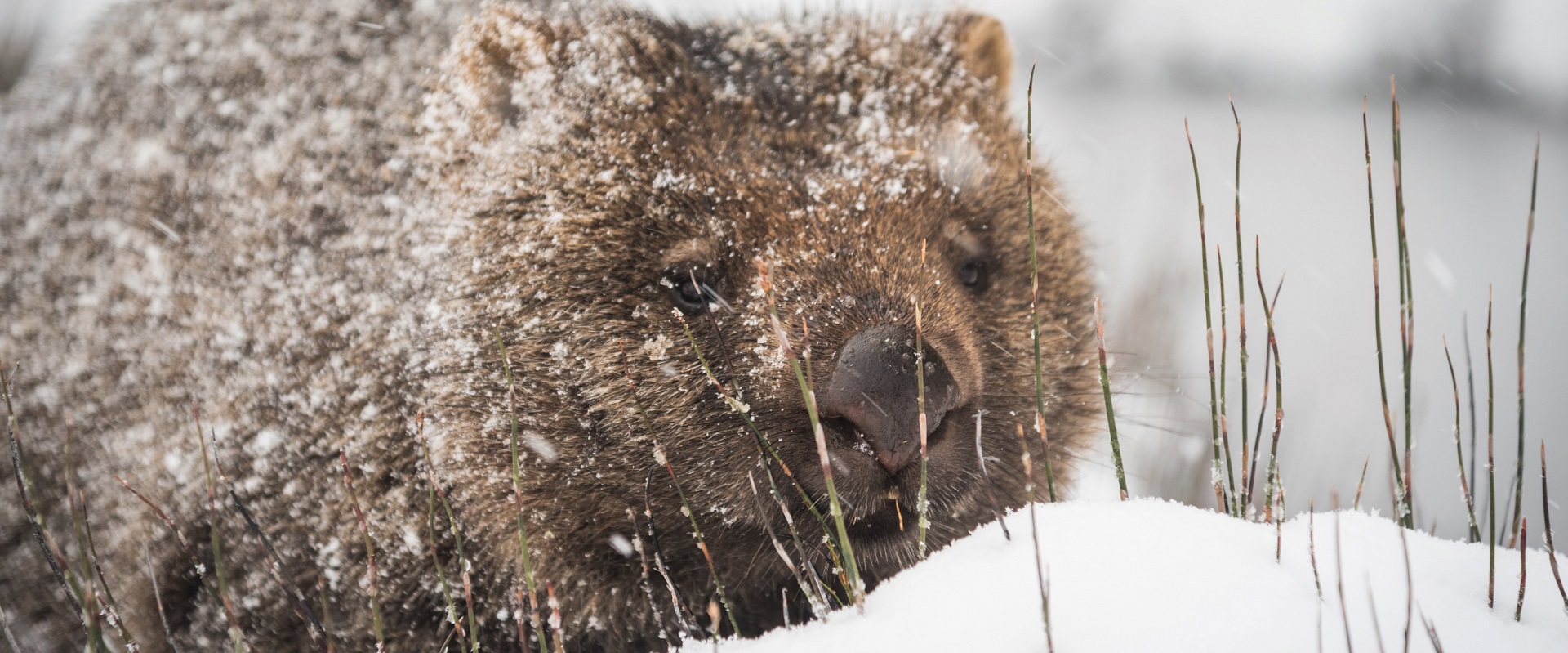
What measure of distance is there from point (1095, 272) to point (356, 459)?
2553 millimetres

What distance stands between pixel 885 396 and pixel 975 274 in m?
0.92

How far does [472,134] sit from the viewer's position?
2.80 m

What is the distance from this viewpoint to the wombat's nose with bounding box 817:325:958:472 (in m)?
2.07

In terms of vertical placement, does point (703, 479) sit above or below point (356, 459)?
above

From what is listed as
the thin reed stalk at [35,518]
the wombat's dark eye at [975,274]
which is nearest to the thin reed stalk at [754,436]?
the wombat's dark eye at [975,274]

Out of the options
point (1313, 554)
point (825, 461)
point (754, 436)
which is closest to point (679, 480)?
point (754, 436)

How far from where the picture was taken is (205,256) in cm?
328

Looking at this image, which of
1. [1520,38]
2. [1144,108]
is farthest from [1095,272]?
[1144,108]

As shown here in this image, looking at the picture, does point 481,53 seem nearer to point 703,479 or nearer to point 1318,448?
point 703,479

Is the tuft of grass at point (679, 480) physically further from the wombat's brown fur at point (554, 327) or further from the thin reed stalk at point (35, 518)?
the thin reed stalk at point (35, 518)

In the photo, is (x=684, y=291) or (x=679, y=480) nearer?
(x=679, y=480)

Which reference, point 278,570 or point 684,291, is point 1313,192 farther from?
point 278,570

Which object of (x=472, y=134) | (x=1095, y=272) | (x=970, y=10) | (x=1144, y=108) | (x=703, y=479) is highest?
(x=970, y=10)

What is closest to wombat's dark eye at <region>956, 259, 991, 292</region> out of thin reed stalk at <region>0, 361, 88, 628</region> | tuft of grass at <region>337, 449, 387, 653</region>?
tuft of grass at <region>337, 449, 387, 653</region>
